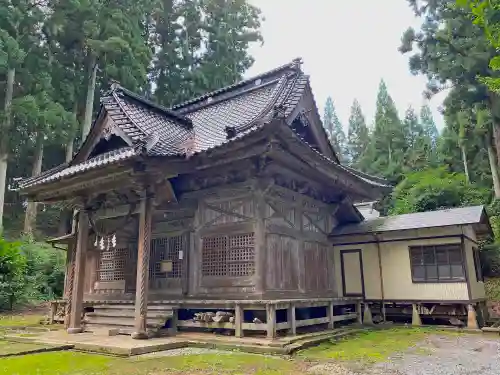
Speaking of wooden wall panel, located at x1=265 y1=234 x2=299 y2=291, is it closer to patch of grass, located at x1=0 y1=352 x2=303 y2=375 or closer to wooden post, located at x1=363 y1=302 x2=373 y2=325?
patch of grass, located at x1=0 y1=352 x2=303 y2=375

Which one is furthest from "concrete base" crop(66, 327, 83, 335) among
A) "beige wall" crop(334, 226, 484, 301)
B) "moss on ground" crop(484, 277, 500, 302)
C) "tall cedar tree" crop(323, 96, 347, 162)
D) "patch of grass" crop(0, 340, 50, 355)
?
"tall cedar tree" crop(323, 96, 347, 162)

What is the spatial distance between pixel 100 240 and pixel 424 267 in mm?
9740

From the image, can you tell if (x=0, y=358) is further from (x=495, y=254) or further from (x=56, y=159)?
(x=56, y=159)

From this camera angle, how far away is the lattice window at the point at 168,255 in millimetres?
11031

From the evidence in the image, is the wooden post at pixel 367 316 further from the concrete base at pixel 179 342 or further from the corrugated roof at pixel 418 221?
the concrete base at pixel 179 342

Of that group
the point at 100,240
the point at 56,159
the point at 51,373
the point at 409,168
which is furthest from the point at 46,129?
the point at 409,168

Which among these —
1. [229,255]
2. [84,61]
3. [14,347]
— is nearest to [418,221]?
[229,255]

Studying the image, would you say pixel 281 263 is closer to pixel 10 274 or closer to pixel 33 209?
pixel 10 274

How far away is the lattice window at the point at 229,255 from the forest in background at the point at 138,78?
1001cm

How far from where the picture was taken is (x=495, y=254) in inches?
715

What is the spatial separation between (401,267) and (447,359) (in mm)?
6238

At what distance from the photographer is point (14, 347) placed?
316 inches

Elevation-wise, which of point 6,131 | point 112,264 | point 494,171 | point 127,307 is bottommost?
point 127,307

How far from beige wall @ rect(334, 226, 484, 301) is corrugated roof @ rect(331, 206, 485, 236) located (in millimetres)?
254
